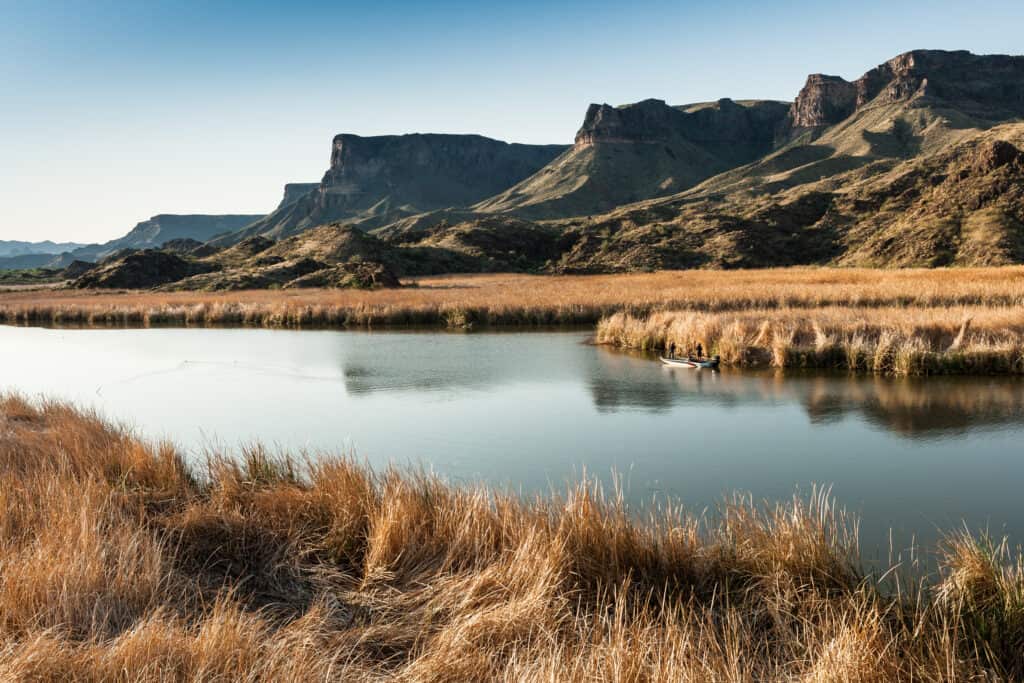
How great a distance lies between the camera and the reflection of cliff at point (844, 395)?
1328 cm

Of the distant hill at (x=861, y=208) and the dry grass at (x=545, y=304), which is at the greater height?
the distant hill at (x=861, y=208)

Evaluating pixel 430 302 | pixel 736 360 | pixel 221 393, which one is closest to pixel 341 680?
pixel 221 393

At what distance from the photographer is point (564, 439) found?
12469 millimetres

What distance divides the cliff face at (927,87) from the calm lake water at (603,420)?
509ft

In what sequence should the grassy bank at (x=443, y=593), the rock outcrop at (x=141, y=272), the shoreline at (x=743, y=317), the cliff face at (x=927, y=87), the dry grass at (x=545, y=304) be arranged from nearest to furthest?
the grassy bank at (x=443, y=593)
the shoreline at (x=743, y=317)
the dry grass at (x=545, y=304)
the rock outcrop at (x=141, y=272)
the cliff face at (x=927, y=87)

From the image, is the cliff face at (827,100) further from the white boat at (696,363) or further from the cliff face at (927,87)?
the white boat at (696,363)

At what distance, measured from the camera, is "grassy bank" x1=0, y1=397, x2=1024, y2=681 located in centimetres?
440

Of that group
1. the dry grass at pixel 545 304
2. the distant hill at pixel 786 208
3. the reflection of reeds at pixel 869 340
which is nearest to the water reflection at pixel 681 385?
the reflection of reeds at pixel 869 340

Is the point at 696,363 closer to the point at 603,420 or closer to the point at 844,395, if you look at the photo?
the point at 844,395

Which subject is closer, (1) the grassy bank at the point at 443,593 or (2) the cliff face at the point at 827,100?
(1) the grassy bank at the point at 443,593

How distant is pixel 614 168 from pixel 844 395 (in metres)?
153

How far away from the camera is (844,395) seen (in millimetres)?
15688

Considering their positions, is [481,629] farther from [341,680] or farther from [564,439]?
[564,439]

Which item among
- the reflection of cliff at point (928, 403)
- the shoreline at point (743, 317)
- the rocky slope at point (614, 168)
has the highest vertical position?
the rocky slope at point (614, 168)
